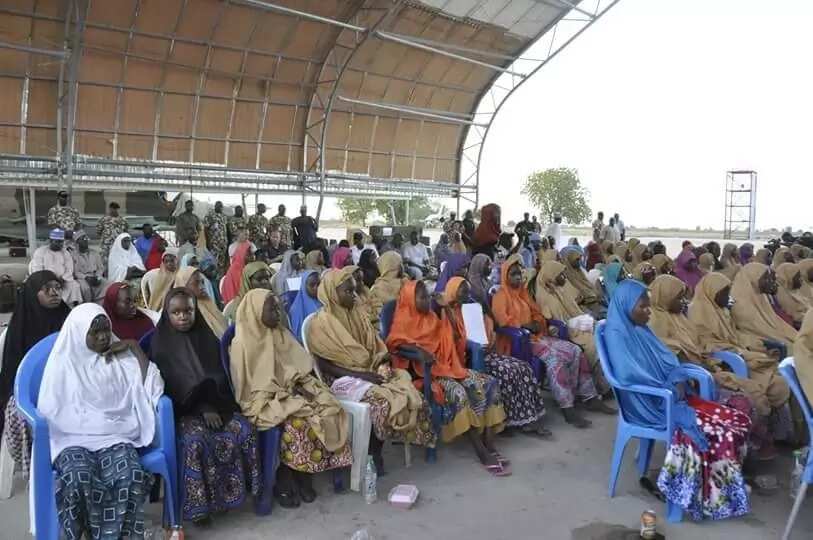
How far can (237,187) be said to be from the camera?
14.8 m

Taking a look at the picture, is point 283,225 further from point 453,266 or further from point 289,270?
point 453,266

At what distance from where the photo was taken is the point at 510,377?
470 cm

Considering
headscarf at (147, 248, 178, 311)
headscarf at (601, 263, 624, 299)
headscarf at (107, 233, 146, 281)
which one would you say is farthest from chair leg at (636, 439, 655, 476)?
headscarf at (107, 233, 146, 281)

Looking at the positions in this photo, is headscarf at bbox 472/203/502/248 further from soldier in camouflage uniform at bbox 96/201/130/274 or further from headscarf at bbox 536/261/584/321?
soldier in camouflage uniform at bbox 96/201/130/274

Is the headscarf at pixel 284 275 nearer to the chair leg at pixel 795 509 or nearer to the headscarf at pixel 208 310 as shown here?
the headscarf at pixel 208 310

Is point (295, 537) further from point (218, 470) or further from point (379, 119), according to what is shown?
point (379, 119)

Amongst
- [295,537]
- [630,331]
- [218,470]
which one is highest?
[630,331]

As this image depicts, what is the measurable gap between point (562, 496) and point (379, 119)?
47.7 ft

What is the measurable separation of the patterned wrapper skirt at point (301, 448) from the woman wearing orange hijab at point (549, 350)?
2070 mm

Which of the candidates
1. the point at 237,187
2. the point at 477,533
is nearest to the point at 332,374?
the point at 477,533

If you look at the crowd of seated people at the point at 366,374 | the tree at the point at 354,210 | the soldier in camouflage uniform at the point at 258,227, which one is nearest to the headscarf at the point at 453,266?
the crowd of seated people at the point at 366,374

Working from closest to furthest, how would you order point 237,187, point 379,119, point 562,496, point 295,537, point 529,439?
1. point 295,537
2. point 562,496
3. point 529,439
4. point 237,187
5. point 379,119

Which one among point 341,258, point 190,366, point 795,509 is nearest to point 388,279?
point 341,258

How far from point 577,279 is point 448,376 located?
10.1 ft
